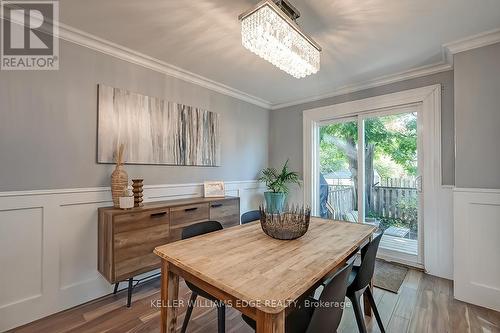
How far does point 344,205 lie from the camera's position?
3.51 meters

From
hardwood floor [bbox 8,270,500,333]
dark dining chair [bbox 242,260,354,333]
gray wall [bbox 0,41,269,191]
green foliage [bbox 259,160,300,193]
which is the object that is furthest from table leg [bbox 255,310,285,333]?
green foliage [bbox 259,160,300,193]

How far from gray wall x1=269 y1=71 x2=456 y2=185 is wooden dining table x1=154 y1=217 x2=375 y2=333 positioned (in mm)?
1724

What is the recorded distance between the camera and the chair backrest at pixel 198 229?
1.67 meters

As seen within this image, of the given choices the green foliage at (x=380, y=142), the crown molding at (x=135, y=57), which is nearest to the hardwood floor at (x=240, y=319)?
the green foliage at (x=380, y=142)

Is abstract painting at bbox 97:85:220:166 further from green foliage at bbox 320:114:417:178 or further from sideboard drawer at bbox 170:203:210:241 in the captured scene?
green foliage at bbox 320:114:417:178

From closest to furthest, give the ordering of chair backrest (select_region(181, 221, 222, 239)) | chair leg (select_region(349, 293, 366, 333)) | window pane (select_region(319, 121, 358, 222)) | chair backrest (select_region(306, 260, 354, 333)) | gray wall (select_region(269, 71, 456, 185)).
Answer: chair backrest (select_region(306, 260, 354, 333)) → chair leg (select_region(349, 293, 366, 333)) → chair backrest (select_region(181, 221, 222, 239)) → gray wall (select_region(269, 71, 456, 185)) → window pane (select_region(319, 121, 358, 222))

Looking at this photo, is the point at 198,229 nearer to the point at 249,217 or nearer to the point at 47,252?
the point at 249,217

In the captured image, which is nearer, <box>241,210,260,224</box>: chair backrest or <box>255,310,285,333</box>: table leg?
<box>255,310,285,333</box>: table leg

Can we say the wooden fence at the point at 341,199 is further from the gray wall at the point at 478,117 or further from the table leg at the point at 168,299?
the table leg at the point at 168,299

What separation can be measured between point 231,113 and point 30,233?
2607 millimetres

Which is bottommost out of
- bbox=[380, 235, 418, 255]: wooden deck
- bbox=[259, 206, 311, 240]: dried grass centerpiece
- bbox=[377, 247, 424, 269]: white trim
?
bbox=[377, 247, 424, 269]: white trim

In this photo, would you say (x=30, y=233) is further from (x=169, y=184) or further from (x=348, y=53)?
(x=348, y=53)

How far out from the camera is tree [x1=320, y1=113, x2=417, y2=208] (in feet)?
9.54

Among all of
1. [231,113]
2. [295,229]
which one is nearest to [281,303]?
[295,229]
